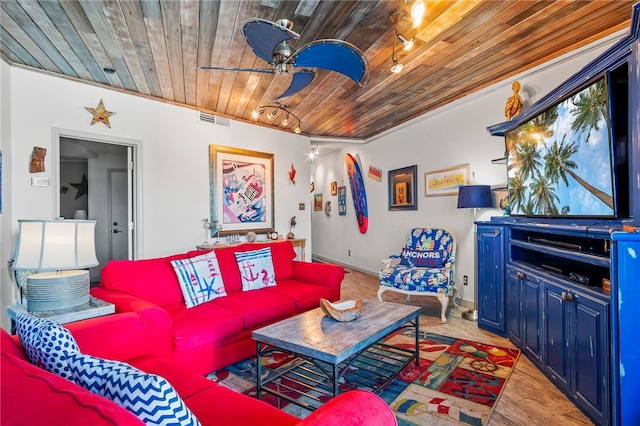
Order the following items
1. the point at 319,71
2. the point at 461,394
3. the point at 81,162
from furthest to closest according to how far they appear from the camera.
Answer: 1. the point at 81,162
2. the point at 319,71
3. the point at 461,394

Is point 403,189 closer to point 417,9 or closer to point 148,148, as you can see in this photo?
point 417,9

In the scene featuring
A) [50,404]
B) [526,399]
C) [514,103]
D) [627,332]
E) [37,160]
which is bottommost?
[526,399]

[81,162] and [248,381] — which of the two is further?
[81,162]

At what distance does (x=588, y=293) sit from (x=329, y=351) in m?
1.51

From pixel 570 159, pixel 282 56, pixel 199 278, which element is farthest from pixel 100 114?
pixel 570 159

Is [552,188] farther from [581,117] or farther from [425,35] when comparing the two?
[425,35]

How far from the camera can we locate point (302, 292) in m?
3.10

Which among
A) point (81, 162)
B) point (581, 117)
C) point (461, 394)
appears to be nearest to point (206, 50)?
point (581, 117)

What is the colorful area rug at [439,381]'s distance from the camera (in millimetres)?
1903

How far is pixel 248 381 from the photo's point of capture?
2.27m

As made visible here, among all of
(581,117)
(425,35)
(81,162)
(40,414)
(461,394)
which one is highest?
(425,35)

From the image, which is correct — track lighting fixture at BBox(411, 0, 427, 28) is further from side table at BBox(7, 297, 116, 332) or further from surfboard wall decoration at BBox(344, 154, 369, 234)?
surfboard wall decoration at BBox(344, 154, 369, 234)

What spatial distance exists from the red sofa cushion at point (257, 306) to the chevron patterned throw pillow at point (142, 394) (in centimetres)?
173

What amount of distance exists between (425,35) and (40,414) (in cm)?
295
